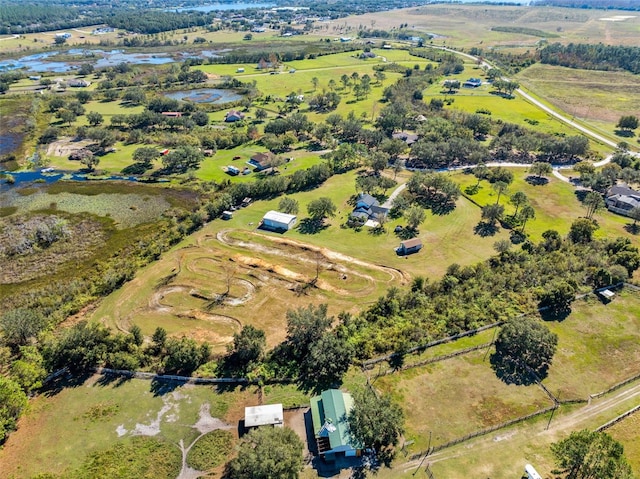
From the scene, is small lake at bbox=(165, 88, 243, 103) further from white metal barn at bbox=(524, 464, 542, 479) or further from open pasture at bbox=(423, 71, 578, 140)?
white metal barn at bbox=(524, 464, 542, 479)

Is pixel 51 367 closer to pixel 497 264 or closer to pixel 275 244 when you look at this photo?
pixel 275 244

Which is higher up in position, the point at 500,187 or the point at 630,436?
the point at 500,187

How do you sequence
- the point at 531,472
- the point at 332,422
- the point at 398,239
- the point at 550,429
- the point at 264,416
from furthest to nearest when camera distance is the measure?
the point at 398,239, the point at 550,429, the point at 264,416, the point at 332,422, the point at 531,472

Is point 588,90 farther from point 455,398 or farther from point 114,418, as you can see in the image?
point 114,418

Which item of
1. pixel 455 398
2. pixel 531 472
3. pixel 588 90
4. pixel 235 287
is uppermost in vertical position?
pixel 588 90

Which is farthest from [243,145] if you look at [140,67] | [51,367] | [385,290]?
[140,67]

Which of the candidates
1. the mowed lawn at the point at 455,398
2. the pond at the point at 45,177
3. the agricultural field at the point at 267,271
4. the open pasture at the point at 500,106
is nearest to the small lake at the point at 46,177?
the pond at the point at 45,177

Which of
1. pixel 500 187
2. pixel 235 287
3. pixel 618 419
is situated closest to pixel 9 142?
pixel 235 287
